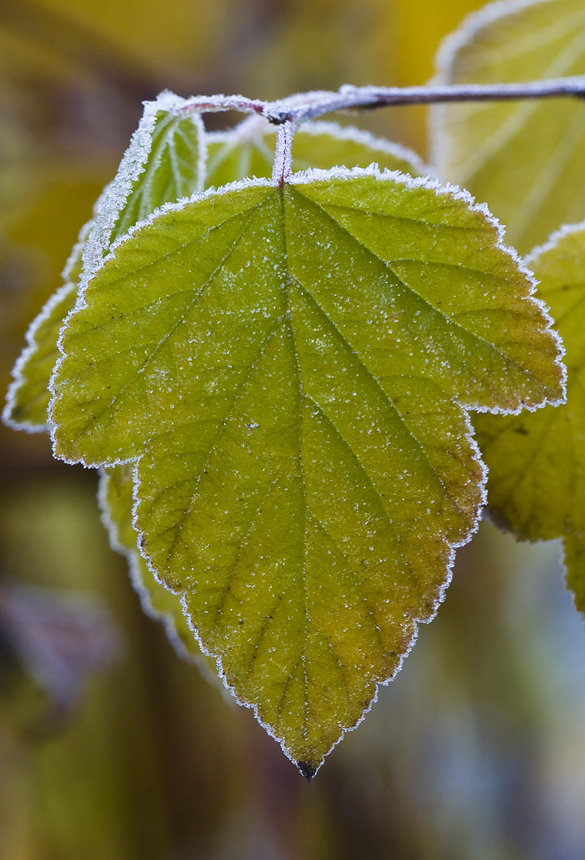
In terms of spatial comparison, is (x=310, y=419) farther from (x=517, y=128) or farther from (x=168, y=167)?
(x=517, y=128)

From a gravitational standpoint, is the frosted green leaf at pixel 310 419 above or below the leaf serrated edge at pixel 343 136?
below

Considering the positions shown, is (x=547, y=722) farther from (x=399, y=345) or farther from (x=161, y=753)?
(x=399, y=345)

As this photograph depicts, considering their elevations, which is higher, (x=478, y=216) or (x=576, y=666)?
(x=478, y=216)

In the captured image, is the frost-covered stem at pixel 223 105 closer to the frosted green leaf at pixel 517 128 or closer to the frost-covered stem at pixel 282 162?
the frost-covered stem at pixel 282 162

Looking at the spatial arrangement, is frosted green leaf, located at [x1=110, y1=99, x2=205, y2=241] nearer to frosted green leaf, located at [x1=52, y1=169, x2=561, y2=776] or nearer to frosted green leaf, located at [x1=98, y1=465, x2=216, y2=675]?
frosted green leaf, located at [x1=52, y1=169, x2=561, y2=776]

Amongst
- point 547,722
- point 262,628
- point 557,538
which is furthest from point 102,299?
point 547,722

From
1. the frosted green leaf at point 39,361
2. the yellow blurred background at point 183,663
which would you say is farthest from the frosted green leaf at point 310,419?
the yellow blurred background at point 183,663

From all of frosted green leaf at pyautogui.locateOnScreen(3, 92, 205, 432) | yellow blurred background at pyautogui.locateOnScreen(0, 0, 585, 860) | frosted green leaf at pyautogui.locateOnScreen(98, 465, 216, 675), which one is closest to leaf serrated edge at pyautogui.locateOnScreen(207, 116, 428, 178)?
frosted green leaf at pyautogui.locateOnScreen(3, 92, 205, 432)
